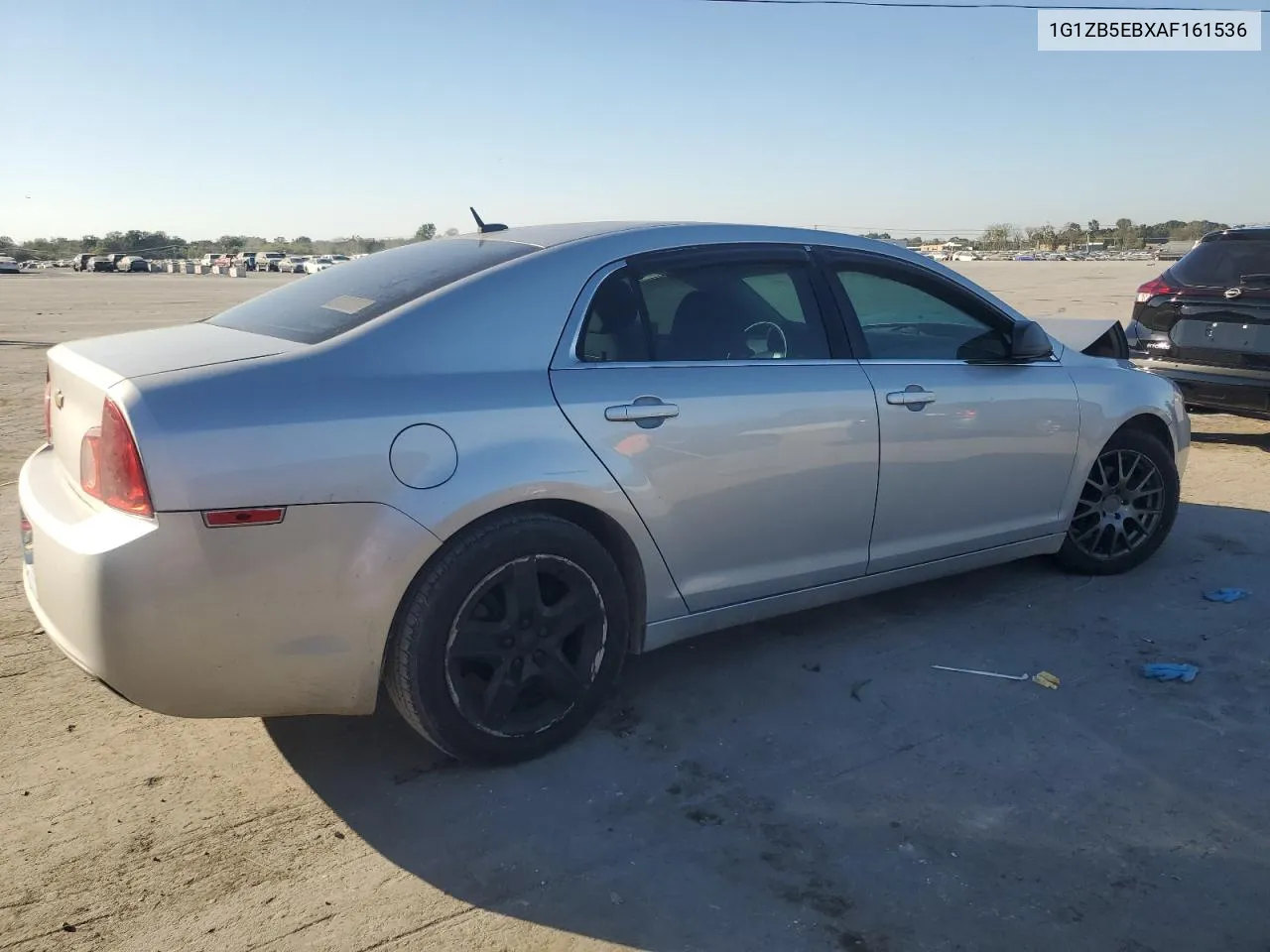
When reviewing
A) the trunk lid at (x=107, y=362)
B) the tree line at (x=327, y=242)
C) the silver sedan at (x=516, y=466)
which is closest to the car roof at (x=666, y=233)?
the silver sedan at (x=516, y=466)

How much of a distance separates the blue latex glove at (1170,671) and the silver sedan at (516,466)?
0.78 m

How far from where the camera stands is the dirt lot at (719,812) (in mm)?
2436

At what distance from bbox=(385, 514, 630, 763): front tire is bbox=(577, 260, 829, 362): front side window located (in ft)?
2.14

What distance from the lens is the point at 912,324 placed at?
4.17 meters

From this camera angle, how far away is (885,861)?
266 centimetres

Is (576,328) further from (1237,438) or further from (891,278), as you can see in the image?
(1237,438)

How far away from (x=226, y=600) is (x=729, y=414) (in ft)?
5.43

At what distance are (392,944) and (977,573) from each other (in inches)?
137

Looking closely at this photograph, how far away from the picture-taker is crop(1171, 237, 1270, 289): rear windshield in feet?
23.9

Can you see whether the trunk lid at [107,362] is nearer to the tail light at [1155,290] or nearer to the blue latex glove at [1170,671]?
the blue latex glove at [1170,671]

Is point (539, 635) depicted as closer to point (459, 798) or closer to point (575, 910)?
point (459, 798)

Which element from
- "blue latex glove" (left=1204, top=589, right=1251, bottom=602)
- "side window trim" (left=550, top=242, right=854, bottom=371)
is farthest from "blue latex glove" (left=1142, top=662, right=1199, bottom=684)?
"side window trim" (left=550, top=242, right=854, bottom=371)

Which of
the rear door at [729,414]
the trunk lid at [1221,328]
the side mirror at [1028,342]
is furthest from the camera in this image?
the trunk lid at [1221,328]

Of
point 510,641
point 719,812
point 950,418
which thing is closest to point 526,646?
point 510,641
